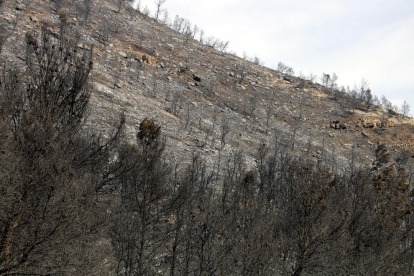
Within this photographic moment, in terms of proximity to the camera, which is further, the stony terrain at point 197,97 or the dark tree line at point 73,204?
the stony terrain at point 197,97

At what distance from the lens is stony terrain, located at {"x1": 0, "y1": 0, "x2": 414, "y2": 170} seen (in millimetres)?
42281

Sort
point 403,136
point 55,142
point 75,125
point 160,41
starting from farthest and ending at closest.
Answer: point 160,41
point 403,136
point 75,125
point 55,142

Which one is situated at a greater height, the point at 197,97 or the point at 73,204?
the point at 197,97

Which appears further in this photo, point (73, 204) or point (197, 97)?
point (197, 97)

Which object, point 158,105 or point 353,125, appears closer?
point 158,105

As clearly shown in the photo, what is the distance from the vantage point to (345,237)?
1797 cm

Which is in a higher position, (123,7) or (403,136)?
(123,7)

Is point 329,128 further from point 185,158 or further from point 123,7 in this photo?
point 123,7

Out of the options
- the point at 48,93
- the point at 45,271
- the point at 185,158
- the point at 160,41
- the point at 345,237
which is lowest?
the point at 185,158

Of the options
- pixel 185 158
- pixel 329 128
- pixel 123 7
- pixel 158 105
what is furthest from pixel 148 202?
pixel 123 7

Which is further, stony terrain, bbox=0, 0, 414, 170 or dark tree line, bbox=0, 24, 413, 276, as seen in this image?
stony terrain, bbox=0, 0, 414, 170

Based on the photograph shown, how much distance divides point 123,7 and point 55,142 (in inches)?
3891

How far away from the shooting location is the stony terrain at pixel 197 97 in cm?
4228

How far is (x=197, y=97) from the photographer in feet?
200
